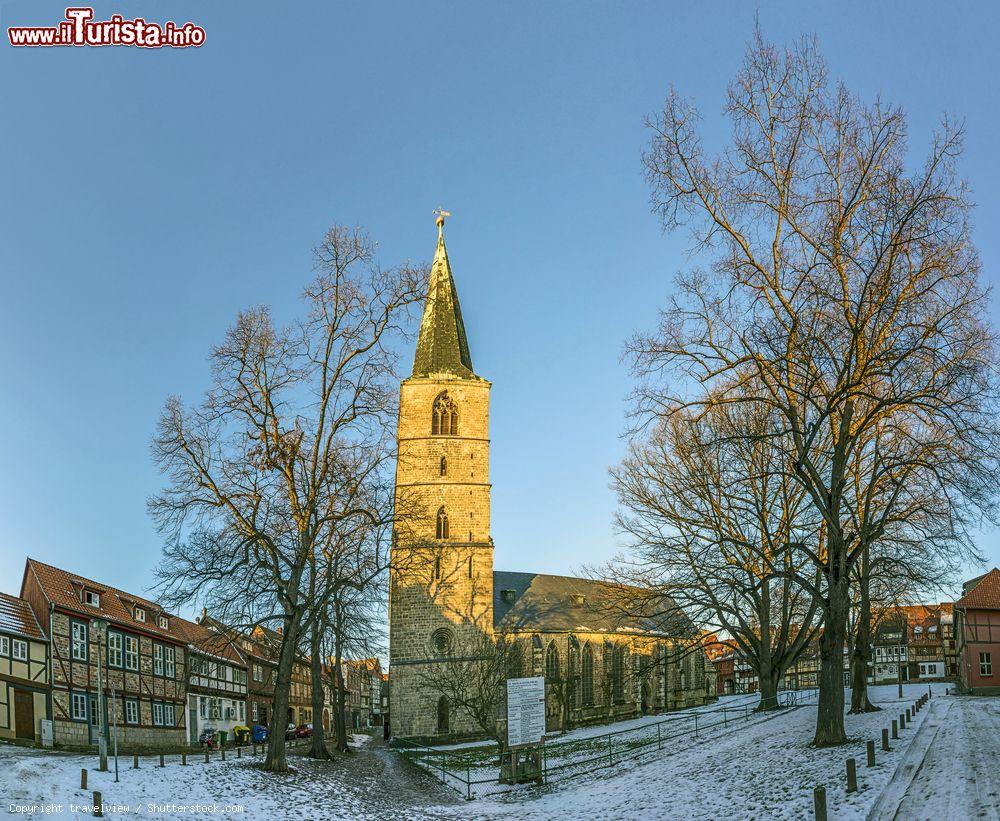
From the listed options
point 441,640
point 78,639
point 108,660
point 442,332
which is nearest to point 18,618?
point 78,639

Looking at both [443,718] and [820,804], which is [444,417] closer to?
[443,718]

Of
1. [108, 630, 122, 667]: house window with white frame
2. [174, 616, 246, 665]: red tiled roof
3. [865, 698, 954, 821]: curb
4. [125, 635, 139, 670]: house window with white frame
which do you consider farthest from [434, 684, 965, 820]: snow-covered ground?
[174, 616, 246, 665]: red tiled roof

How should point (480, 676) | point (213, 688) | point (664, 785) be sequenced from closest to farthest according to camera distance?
point (664, 785) → point (480, 676) → point (213, 688)

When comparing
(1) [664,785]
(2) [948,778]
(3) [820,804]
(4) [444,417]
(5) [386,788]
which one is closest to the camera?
(3) [820,804]

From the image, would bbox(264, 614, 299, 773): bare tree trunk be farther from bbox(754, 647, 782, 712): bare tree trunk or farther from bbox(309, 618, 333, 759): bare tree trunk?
bbox(754, 647, 782, 712): bare tree trunk

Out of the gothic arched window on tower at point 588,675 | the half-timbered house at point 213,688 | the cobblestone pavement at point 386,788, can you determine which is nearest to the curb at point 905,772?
the cobblestone pavement at point 386,788

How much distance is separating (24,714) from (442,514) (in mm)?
28476

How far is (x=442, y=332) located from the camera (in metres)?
59.2

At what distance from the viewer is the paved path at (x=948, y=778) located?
14.4 meters

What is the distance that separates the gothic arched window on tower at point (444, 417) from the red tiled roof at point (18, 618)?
1096 inches

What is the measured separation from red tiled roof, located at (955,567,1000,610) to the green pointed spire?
31.9 metres

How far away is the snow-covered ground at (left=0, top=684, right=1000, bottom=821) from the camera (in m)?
15.9

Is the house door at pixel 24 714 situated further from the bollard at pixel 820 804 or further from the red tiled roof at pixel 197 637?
the bollard at pixel 820 804

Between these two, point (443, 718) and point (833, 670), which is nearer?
point (833, 670)
